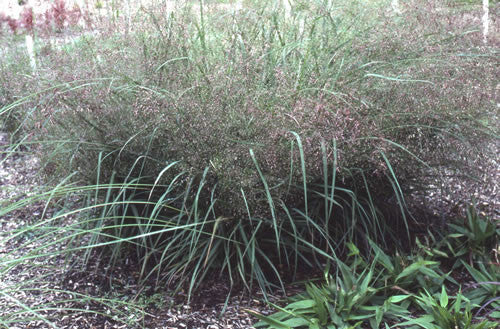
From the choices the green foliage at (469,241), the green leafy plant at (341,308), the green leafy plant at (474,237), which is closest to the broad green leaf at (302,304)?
the green leafy plant at (341,308)

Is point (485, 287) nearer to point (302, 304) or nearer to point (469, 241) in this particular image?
point (469, 241)

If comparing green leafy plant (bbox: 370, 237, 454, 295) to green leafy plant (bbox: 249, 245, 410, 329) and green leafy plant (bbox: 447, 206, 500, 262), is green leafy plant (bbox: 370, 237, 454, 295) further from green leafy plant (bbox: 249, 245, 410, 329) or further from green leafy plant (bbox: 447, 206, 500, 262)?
green leafy plant (bbox: 447, 206, 500, 262)

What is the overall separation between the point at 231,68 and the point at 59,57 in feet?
4.02

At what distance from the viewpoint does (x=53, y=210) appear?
11.7ft

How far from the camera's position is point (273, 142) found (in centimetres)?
233

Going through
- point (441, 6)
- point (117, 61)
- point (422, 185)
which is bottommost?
point (422, 185)

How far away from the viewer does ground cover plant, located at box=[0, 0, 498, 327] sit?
236 centimetres

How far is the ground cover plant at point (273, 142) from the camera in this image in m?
2.36

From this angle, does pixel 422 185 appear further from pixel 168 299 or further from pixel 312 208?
pixel 168 299

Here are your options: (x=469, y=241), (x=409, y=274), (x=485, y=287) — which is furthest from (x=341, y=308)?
(x=469, y=241)

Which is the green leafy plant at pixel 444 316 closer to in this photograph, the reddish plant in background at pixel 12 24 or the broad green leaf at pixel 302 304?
the broad green leaf at pixel 302 304

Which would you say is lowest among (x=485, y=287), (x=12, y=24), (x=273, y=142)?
(x=485, y=287)

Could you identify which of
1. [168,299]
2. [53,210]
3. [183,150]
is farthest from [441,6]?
[53,210]

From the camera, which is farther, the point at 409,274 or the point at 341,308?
the point at 409,274
